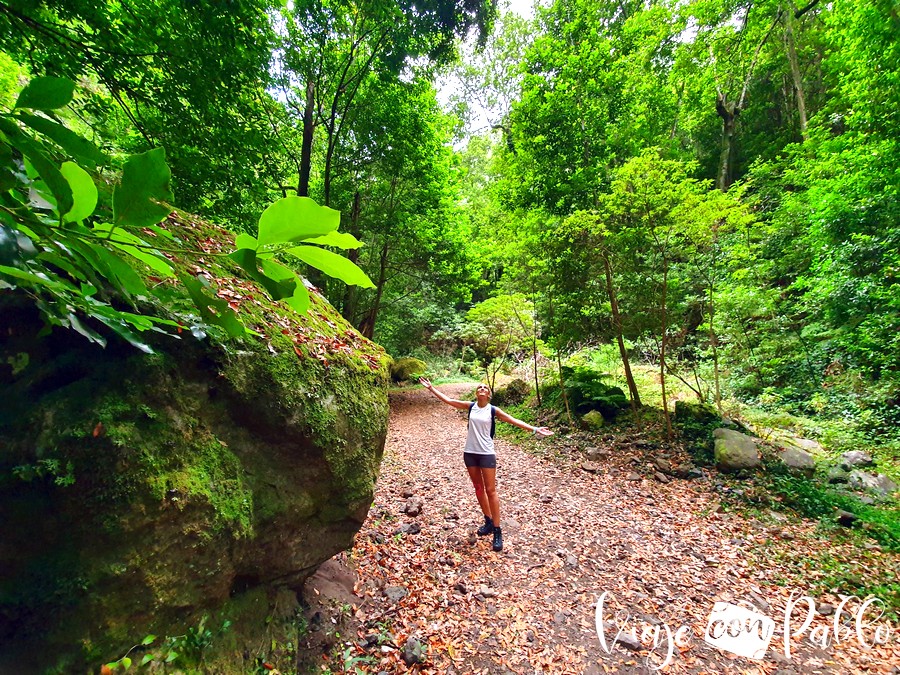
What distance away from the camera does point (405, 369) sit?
1398cm

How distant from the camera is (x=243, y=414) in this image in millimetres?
1882

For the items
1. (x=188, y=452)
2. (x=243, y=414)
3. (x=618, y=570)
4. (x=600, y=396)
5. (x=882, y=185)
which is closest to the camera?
(x=188, y=452)

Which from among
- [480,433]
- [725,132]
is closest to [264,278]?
[480,433]

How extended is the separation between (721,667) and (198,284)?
393 centimetres

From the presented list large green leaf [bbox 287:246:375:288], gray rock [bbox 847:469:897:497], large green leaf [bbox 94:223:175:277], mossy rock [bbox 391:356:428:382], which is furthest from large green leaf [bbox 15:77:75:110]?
mossy rock [bbox 391:356:428:382]

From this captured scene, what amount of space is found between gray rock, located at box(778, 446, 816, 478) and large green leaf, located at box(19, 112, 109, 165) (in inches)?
282

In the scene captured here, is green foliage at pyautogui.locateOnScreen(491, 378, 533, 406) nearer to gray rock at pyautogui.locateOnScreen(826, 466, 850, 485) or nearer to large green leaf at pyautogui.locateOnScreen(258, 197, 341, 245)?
gray rock at pyautogui.locateOnScreen(826, 466, 850, 485)

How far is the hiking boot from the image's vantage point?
12.4 feet

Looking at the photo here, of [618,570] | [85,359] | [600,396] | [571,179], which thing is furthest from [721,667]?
[571,179]

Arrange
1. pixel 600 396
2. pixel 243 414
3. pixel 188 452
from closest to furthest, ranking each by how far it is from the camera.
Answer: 1. pixel 188 452
2. pixel 243 414
3. pixel 600 396

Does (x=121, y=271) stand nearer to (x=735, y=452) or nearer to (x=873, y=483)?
(x=735, y=452)

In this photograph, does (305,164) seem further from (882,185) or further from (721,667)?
(882,185)

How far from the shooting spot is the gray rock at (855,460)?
490cm

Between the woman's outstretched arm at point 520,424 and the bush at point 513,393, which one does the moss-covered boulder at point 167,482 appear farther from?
the bush at point 513,393
